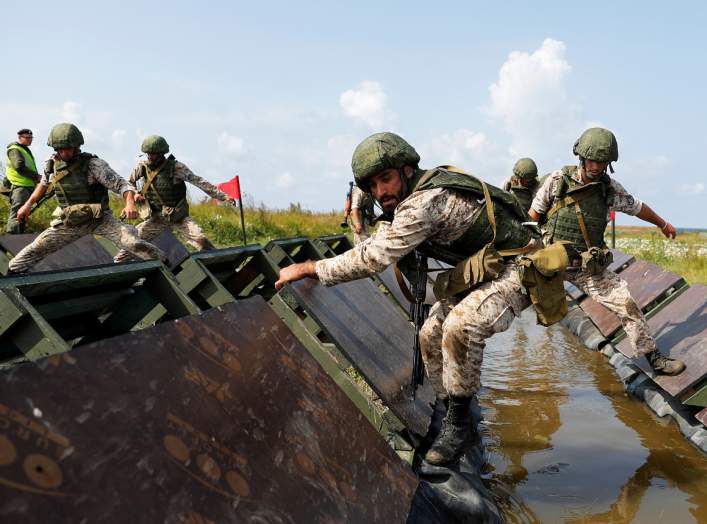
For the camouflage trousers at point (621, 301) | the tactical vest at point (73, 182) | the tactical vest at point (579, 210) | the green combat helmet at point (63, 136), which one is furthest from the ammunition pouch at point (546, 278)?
the green combat helmet at point (63, 136)

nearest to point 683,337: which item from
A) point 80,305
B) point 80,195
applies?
point 80,305

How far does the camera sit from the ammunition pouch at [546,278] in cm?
355

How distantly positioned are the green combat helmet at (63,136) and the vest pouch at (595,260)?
17.6 feet

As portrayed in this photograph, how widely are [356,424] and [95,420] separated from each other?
1.16 metres

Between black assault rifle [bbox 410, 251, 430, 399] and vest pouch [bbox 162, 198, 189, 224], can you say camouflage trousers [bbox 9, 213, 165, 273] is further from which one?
black assault rifle [bbox 410, 251, 430, 399]

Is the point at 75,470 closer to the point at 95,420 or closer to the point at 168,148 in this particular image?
the point at 95,420

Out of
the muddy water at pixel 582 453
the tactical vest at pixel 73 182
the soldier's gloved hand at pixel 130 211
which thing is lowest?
the muddy water at pixel 582 453

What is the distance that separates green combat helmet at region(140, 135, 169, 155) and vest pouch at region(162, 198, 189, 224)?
0.76 m

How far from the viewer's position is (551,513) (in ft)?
11.0

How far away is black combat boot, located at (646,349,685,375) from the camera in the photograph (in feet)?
16.1

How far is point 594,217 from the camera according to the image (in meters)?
5.65

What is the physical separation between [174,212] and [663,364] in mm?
6453

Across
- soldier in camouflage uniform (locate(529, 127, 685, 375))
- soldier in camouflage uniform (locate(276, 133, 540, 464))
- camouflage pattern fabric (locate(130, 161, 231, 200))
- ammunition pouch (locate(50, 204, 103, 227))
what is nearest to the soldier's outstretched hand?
soldier in camouflage uniform (locate(276, 133, 540, 464))

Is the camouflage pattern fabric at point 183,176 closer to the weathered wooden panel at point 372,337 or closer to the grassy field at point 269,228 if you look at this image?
the grassy field at point 269,228
